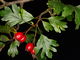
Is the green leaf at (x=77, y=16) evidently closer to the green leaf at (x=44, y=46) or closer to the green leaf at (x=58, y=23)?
the green leaf at (x=58, y=23)

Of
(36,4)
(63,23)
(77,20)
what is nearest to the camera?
(77,20)

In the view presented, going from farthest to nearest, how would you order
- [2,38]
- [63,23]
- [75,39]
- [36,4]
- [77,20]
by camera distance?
[75,39] → [36,4] → [2,38] → [63,23] → [77,20]

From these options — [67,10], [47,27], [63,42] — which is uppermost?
[67,10]

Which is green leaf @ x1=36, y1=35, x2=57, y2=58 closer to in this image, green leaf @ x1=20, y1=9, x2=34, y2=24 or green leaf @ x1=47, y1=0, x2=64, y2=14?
green leaf @ x1=20, y1=9, x2=34, y2=24

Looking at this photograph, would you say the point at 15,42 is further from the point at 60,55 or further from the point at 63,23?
the point at 60,55

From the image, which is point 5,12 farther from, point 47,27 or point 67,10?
point 67,10

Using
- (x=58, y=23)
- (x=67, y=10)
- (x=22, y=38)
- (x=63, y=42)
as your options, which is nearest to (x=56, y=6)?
(x=67, y=10)

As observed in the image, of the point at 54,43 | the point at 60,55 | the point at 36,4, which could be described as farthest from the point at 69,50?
the point at 54,43

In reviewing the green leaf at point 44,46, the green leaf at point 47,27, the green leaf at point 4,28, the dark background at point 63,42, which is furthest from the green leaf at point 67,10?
the dark background at point 63,42
